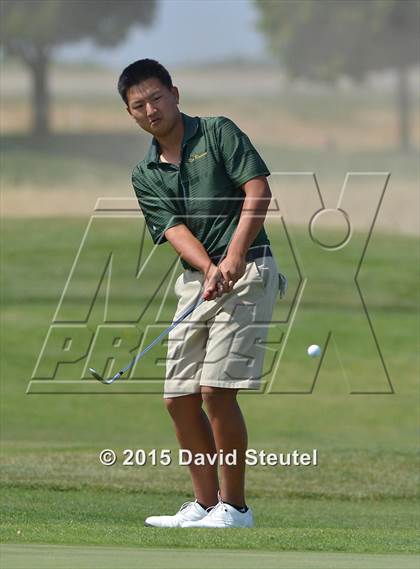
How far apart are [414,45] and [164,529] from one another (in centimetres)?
1493

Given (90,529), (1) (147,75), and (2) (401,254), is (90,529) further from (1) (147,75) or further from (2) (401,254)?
(2) (401,254)

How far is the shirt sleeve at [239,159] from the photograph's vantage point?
209 inches

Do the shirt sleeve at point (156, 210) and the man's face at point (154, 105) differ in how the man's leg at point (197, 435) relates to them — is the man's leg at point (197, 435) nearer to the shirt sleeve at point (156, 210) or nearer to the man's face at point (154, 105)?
the shirt sleeve at point (156, 210)

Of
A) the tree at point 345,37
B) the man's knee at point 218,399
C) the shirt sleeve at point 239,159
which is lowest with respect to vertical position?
the tree at point 345,37

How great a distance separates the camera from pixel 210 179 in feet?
17.6

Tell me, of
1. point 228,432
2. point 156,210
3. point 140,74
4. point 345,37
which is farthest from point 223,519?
point 345,37

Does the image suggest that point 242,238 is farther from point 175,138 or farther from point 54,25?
point 54,25

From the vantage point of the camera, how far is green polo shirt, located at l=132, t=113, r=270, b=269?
5.34m

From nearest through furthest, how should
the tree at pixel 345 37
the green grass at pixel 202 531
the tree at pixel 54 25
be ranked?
1. the green grass at pixel 202 531
2. the tree at pixel 54 25
3. the tree at pixel 345 37

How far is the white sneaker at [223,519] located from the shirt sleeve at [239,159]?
115cm

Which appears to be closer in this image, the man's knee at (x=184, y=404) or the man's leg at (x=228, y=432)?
the man's leg at (x=228, y=432)

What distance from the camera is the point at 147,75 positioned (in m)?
5.43

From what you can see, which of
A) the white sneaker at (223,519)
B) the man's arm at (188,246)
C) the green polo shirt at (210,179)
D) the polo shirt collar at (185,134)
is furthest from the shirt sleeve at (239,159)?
the white sneaker at (223,519)

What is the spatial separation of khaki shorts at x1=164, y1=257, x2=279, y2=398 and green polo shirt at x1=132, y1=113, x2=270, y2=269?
12 cm
